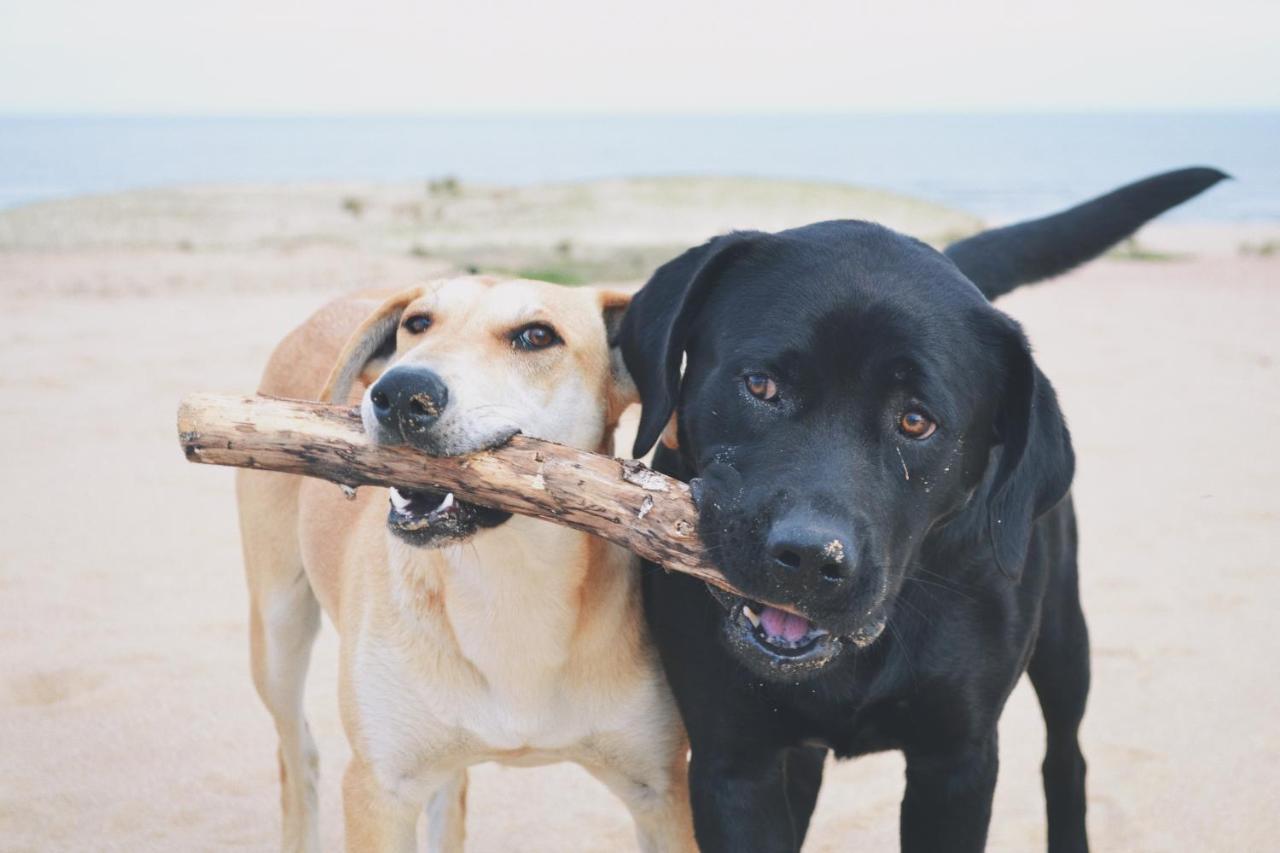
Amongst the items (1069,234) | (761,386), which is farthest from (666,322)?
(1069,234)

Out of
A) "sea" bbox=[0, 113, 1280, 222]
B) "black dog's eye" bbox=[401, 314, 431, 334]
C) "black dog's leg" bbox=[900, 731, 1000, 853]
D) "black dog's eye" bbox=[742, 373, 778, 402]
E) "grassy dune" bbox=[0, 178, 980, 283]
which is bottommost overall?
"sea" bbox=[0, 113, 1280, 222]

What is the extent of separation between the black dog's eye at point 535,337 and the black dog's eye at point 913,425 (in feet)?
3.23

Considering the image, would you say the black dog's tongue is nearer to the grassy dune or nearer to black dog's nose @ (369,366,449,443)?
black dog's nose @ (369,366,449,443)

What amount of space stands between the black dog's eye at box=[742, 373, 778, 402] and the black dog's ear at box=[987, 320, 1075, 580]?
0.56 metres

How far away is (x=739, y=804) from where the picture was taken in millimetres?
3094

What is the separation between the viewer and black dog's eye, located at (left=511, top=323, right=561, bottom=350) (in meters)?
3.42

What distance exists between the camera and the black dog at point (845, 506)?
272 centimetres

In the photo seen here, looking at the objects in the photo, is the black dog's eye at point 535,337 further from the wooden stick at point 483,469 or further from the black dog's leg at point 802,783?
the black dog's leg at point 802,783

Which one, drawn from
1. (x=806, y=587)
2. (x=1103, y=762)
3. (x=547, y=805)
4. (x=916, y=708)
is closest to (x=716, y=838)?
(x=916, y=708)

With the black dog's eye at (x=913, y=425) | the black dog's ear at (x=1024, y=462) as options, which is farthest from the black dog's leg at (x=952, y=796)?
the black dog's eye at (x=913, y=425)

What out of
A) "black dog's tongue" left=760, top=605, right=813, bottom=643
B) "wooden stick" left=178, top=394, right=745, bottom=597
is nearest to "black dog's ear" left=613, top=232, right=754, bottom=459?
"wooden stick" left=178, top=394, right=745, bottom=597

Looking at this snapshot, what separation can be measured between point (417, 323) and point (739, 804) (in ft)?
4.85

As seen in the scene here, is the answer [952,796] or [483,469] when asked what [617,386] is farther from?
[952,796]

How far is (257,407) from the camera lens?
300 centimetres
